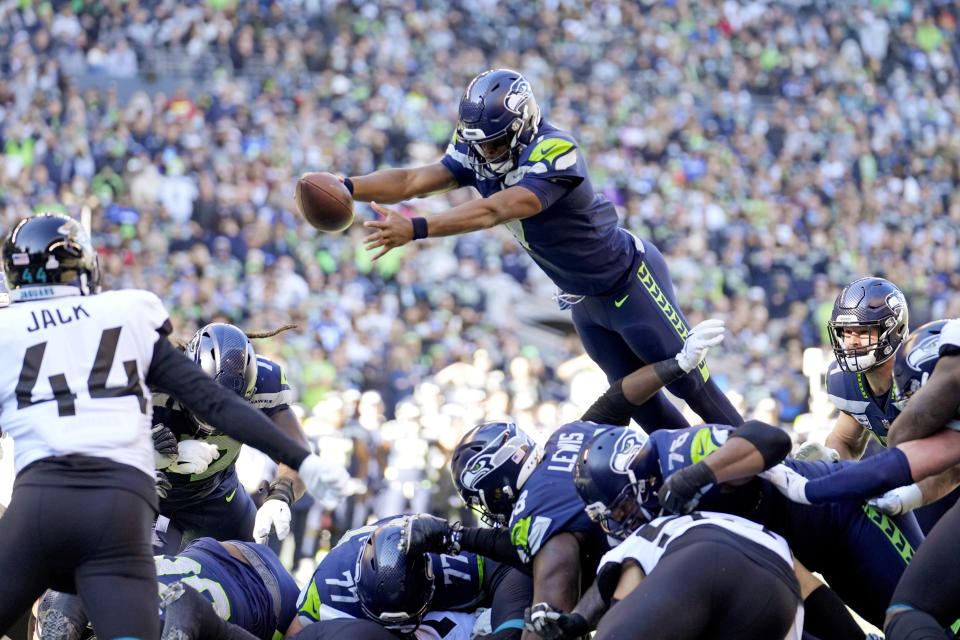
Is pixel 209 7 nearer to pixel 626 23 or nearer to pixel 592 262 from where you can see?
pixel 626 23

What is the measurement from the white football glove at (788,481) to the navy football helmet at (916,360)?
0.72 metres

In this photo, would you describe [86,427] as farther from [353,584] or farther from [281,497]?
[281,497]

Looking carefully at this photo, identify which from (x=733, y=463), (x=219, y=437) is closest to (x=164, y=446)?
(x=219, y=437)

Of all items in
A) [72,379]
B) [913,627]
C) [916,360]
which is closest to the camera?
[72,379]

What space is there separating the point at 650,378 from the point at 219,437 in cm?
219

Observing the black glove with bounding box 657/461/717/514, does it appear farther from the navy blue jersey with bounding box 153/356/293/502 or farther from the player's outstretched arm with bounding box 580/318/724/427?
the navy blue jersey with bounding box 153/356/293/502

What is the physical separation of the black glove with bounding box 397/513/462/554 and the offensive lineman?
1.25 m

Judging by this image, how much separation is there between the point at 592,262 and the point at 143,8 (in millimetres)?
14284

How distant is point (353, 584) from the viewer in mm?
5246

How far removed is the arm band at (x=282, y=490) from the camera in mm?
6082

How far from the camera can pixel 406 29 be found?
19453 mm

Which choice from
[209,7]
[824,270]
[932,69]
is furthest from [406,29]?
[932,69]

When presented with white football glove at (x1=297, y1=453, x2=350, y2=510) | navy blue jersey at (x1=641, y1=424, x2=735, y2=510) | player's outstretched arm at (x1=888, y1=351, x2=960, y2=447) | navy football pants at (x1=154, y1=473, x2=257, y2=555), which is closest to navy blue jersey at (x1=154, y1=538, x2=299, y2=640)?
navy football pants at (x1=154, y1=473, x2=257, y2=555)

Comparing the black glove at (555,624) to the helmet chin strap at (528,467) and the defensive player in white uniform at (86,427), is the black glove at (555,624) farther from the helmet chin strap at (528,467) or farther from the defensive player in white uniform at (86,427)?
the defensive player in white uniform at (86,427)
